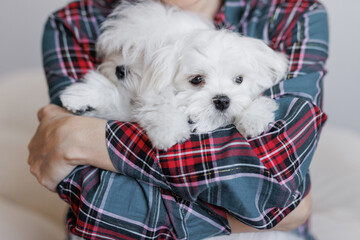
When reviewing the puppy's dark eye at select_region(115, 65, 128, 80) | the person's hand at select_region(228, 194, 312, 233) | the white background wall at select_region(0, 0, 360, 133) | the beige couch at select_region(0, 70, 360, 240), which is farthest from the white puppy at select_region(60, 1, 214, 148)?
the white background wall at select_region(0, 0, 360, 133)

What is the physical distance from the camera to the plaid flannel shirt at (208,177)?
0.85 metres

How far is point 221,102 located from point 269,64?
0.61ft

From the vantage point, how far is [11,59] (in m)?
2.61

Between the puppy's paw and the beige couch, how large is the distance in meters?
0.74

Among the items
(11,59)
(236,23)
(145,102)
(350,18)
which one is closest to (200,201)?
(145,102)

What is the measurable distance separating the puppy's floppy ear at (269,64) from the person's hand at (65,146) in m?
0.41

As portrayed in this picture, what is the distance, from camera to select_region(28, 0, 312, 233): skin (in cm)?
94

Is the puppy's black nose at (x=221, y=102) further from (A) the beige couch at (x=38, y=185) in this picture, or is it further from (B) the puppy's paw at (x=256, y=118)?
(A) the beige couch at (x=38, y=185)

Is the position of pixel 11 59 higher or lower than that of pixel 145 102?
lower

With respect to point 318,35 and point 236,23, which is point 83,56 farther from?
point 318,35

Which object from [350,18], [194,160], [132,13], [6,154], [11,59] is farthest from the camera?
[11,59]

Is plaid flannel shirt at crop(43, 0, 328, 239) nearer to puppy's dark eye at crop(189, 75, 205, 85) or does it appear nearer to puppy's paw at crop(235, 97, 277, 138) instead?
puppy's paw at crop(235, 97, 277, 138)

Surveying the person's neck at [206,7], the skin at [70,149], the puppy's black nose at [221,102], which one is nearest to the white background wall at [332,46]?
the person's neck at [206,7]

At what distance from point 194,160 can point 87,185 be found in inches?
10.3
